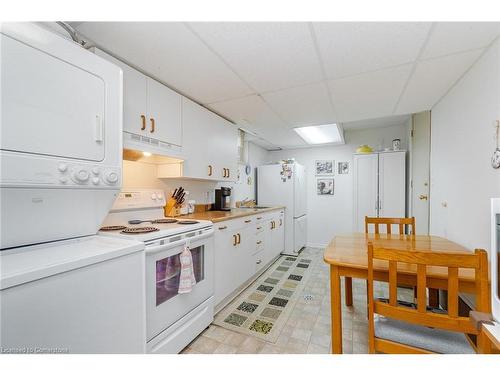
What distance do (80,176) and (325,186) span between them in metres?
4.24

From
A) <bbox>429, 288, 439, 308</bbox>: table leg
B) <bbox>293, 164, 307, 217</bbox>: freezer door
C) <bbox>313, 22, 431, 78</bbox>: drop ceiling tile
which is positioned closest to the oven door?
<bbox>313, 22, 431, 78</bbox>: drop ceiling tile

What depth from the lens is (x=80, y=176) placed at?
108 cm

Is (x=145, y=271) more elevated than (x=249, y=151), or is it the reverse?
(x=249, y=151)

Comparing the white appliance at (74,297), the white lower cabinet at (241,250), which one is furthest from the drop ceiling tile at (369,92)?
the white appliance at (74,297)

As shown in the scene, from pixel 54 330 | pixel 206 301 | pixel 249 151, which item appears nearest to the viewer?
pixel 54 330

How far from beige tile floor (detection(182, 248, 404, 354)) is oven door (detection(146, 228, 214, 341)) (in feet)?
1.00

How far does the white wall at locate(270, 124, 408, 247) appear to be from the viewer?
13.2ft

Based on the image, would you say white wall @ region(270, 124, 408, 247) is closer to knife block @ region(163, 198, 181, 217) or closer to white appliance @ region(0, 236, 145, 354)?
knife block @ region(163, 198, 181, 217)

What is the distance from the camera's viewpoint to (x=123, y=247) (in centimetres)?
108

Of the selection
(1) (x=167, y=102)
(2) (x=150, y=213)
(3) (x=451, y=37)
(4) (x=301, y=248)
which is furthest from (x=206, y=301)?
(4) (x=301, y=248)

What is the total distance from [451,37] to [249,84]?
4.51ft

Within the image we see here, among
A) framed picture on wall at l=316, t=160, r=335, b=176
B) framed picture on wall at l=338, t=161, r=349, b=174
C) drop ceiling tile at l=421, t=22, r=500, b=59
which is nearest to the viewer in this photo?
drop ceiling tile at l=421, t=22, r=500, b=59
